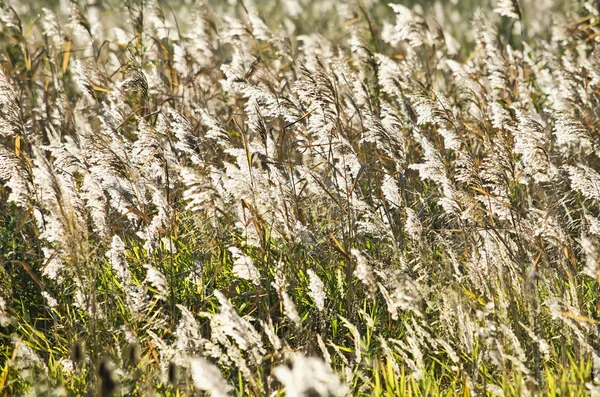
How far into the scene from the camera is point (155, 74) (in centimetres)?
502

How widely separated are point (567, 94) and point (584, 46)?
226cm

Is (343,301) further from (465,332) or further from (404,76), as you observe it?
(404,76)

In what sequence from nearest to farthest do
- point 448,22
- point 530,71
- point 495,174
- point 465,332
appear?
point 465,332 < point 495,174 < point 530,71 < point 448,22

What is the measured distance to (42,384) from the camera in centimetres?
275

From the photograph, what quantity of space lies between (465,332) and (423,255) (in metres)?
0.63

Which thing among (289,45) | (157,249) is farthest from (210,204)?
(289,45)

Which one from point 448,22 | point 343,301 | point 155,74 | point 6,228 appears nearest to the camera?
point 343,301

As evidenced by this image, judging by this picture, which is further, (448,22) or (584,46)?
(448,22)

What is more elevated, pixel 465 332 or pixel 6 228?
pixel 6 228

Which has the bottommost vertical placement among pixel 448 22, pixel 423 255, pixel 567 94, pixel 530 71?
pixel 423 255

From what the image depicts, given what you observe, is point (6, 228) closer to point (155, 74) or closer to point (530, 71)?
point (155, 74)

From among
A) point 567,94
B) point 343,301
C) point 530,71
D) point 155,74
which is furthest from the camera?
point 530,71

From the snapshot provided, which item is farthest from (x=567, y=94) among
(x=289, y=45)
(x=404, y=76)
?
(x=289, y=45)

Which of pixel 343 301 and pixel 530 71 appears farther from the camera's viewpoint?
pixel 530 71
